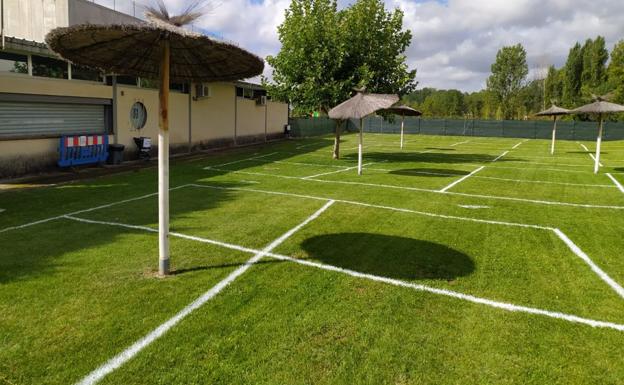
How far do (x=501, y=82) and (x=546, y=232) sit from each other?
62119mm

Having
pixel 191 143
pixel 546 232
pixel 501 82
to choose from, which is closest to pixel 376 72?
pixel 191 143

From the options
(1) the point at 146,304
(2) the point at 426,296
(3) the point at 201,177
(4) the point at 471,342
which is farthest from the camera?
(3) the point at 201,177

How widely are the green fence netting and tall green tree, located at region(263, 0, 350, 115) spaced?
16.4 metres

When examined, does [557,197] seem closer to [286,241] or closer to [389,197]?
[389,197]

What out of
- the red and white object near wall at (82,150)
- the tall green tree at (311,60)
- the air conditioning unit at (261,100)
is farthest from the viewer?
the air conditioning unit at (261,100)

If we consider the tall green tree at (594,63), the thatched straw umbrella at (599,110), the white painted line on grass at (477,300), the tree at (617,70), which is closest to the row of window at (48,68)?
the white painted line on grass at (477,300)

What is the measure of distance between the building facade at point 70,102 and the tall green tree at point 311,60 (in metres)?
5.06

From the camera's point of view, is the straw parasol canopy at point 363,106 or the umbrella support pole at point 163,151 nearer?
the umbrella support pole at point 163,151

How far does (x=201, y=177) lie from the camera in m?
15.0

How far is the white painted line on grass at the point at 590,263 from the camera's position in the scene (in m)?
5.85

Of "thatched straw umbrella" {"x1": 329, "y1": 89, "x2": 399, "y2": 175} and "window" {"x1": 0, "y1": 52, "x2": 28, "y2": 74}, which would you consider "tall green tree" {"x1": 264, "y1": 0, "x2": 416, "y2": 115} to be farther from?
"window" {"x1": 0, "y1": 52, "x2": 28, "y2": 74}

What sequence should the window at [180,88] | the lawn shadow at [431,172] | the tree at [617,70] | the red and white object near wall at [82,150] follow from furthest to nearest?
the tree at [617,70] < the window at [180,88] < the lawn shadow at [431,172] < the red and white object near wall at [82,150]

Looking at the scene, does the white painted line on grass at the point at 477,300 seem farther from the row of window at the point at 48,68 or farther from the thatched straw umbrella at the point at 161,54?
the row of window at the point at 48,68

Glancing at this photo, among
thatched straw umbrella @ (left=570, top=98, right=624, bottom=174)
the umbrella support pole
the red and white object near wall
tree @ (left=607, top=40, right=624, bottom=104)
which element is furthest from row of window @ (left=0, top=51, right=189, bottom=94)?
tree @ (left=607, top=40, right=624, bottom=104)
